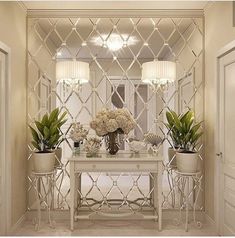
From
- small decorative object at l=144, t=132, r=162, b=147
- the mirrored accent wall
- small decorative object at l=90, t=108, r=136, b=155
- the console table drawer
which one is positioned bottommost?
the console table drawer

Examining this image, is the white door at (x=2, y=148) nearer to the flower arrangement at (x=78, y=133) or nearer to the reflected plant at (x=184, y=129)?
the flower arrangement at (x=78, y=133)

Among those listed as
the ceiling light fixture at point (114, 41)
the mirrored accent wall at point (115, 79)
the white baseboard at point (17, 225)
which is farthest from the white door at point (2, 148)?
the ceiling light fixture at point (114, 41)

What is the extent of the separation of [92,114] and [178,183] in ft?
4.48

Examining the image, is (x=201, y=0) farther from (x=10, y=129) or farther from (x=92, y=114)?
(x=10, y=129)

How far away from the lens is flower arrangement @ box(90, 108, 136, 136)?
128 inches

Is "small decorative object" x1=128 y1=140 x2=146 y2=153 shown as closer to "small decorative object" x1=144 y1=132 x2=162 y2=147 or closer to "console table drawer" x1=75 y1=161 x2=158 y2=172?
"small decorative object" x1=144 y1=132 x2=162 y2=147

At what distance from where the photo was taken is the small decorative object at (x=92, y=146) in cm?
329

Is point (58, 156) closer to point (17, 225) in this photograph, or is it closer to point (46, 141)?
point (46, 141)

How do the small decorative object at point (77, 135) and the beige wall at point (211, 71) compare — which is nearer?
the beige wall at point (211, 71)

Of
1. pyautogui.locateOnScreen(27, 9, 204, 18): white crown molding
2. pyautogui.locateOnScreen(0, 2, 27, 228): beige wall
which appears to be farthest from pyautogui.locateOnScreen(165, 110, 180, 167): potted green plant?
pyautogui.locateOnScreen(0, 2, 27, 228): beige wall

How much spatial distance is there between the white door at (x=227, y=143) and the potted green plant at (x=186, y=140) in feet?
0.87

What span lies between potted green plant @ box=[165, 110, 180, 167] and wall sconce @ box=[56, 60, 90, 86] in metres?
1.10

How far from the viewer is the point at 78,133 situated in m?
3.36

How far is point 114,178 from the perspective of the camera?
11.9ft
